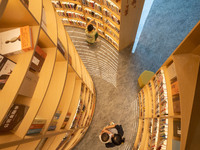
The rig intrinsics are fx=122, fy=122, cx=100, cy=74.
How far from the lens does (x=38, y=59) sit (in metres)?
1.49

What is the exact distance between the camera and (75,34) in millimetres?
A: 5461

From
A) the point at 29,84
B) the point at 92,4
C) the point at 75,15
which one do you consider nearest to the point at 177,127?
the point at 29,84

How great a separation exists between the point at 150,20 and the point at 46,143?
219 inches

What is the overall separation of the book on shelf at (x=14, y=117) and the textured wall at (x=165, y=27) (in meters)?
4.15

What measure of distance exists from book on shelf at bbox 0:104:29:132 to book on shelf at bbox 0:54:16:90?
0.99ft

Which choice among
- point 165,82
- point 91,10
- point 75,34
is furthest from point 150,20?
point 165,82

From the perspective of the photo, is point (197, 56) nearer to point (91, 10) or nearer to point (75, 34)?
point (91, 10)

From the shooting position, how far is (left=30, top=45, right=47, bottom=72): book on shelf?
1447mm

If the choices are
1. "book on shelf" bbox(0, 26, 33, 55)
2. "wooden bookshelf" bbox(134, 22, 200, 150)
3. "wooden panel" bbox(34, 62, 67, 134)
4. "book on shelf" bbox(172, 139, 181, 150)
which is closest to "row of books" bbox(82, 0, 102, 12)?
"wooden bookshelf" bbox(134, 22, 200, 150)

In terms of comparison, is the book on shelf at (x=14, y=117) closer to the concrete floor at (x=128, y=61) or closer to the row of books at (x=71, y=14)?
the concrete floor at (x=128, y=61)

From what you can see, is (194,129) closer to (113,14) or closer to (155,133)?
(155,133)

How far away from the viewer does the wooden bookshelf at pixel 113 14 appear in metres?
3.25

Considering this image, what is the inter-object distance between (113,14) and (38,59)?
3.03 m

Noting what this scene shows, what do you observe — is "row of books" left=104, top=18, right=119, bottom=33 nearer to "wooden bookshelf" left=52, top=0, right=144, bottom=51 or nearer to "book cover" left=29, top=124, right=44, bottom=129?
"wooden bookshelf" left=52, top=0, right=144, bottom=51
